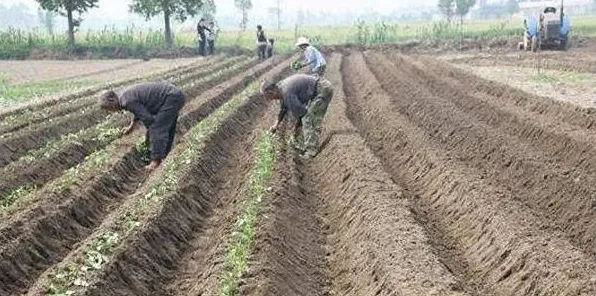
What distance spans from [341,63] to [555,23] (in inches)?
440

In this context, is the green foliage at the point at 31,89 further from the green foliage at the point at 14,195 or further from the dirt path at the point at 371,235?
the dirt path at the point at 371,235

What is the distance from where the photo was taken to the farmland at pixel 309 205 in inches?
292

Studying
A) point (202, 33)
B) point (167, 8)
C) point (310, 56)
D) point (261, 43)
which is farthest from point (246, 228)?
point (167, 8)

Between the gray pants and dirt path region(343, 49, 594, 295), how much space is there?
3625mm

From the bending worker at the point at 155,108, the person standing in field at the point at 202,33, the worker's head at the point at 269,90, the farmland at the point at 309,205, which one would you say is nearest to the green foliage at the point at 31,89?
the farmland at the point at 309,205

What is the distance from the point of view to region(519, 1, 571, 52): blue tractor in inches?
1473

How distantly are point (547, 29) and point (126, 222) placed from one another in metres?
32.6

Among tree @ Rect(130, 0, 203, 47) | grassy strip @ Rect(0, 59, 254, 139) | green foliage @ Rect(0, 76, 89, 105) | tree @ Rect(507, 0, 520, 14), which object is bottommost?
tree @ Rect(507, 0, 520, 14)

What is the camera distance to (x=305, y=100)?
13.4 m

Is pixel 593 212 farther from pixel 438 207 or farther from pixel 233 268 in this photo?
pixel 233 268

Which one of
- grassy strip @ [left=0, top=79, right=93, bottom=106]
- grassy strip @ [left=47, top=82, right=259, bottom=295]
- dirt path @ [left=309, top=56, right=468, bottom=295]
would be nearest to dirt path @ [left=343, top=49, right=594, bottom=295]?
dirt path @ [left=309, top=56, right=468, bottom=295]

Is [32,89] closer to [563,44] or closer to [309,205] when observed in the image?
[309,205]

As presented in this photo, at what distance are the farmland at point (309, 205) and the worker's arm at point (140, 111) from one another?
2.55ft

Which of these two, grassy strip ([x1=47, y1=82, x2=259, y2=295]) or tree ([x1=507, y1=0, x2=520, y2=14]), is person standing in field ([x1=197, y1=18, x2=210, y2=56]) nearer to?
grassy strip ([x1=47, y1=82, x2=259, y2=295])
